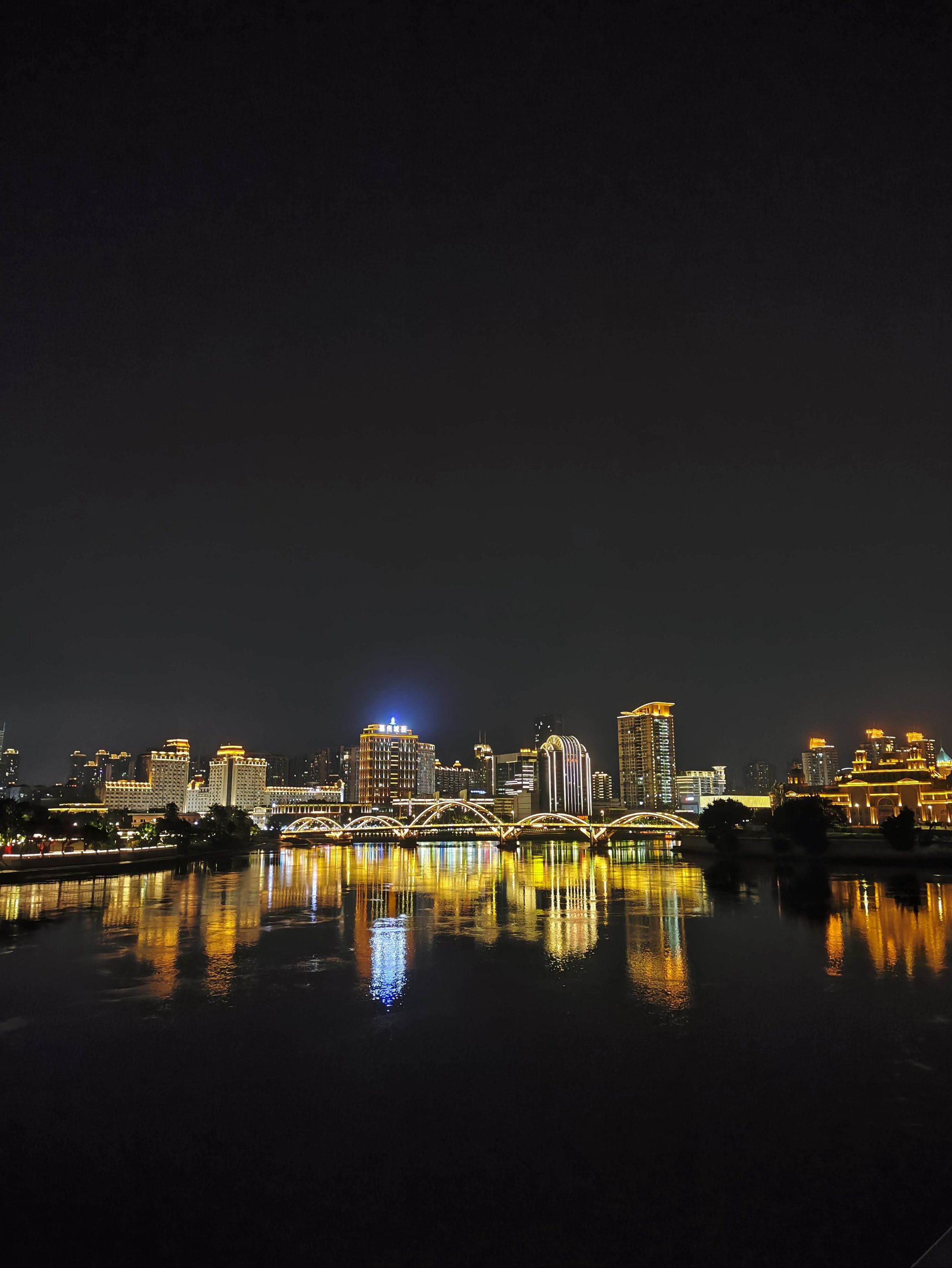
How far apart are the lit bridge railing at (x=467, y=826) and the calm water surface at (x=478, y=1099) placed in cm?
7082

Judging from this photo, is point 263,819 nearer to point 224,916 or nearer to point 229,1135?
point 224,916

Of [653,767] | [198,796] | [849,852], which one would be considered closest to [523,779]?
[653,767]

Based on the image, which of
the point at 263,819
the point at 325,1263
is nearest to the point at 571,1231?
the point at 325,1263

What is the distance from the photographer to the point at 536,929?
87.4 ft

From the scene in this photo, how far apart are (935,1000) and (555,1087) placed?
30.8 feet

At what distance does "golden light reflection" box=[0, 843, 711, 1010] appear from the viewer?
20.1m

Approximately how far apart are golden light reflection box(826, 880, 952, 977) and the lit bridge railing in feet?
180

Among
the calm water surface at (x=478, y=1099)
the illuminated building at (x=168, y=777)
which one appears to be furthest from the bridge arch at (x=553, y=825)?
the illuminated building at (x=168, y=777)

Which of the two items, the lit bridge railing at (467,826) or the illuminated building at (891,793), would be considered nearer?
the illuminated building at (891,793)

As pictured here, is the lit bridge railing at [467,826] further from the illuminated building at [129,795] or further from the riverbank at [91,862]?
the illuminated building at [129,795]

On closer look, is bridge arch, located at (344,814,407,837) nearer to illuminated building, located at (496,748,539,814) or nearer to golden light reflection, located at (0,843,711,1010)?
golden light reflection, located at (0,843,711,1010)

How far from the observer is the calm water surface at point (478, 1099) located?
7734 mm

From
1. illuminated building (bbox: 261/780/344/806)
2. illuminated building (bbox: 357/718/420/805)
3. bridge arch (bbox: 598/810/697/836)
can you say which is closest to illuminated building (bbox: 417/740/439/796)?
illuminated building (bbox: 357/718/420/805)

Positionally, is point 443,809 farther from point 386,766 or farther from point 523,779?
point 523,779
